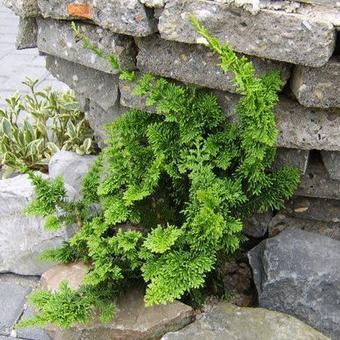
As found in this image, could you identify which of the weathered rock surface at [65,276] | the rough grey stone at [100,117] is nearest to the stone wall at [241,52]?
the rough grey stone at [100,117]

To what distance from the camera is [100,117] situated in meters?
3.23

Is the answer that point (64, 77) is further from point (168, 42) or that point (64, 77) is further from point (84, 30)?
point (168, 42)

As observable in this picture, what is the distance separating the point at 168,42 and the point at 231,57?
1.88 feet

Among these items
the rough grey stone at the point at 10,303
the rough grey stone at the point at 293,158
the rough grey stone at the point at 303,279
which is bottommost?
the rough grey stone at the point at 10,303

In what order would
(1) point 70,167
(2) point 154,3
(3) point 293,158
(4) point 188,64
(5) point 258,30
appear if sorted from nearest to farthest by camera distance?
(5) point 258,30, (2) point 154,3, (4) point 188,64, (3) point 293,158, (1) point 70,167

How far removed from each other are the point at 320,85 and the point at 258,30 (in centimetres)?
32

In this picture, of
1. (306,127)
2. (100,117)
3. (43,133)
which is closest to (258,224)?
(306,127)

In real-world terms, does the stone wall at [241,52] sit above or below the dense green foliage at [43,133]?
above

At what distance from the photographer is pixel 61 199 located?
261cm

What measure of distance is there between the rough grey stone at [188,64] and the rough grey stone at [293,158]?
34 centimetres

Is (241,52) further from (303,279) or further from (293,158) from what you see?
(303,279)

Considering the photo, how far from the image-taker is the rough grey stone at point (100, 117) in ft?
10.0

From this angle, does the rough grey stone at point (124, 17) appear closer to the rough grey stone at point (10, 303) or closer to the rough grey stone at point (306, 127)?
the rough grey stone at point (306, 127)

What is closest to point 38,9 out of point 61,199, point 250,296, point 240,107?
point 61,199
